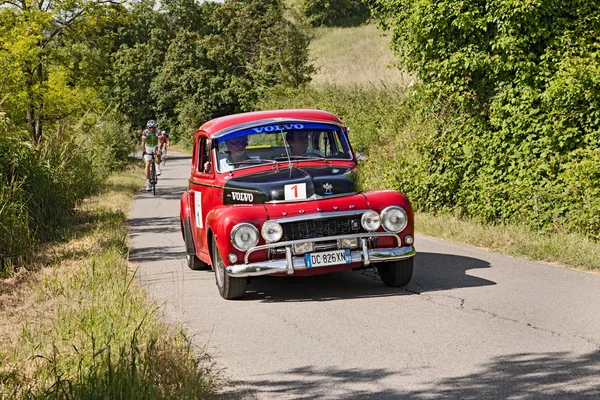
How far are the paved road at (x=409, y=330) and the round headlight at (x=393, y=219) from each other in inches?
27.3

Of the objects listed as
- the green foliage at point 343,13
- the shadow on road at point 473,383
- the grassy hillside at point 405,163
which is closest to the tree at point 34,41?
the grassy hillside at point 405,163

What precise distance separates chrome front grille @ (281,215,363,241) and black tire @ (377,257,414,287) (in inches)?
26.0

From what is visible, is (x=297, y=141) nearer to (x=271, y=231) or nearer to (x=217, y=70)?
(x=271, y=231)

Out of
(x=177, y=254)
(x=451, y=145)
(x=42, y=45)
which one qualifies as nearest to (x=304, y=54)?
(x=42, y=45)

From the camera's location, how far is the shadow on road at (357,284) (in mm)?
9367

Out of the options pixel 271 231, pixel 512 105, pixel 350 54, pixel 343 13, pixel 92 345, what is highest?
pixel 343 13

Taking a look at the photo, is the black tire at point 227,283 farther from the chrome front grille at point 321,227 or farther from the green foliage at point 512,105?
the green foliage at point 512,105

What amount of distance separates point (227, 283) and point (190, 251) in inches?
87.2

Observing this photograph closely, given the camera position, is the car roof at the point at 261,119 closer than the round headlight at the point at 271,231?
No

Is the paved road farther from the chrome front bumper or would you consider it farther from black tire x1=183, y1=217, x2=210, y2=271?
the chrome front bumper

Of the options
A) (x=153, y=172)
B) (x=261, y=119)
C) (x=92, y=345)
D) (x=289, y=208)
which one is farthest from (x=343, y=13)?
(x=92, y=345)

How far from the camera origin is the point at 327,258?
29.0 feet

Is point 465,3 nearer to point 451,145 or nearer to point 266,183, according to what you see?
point 451,145

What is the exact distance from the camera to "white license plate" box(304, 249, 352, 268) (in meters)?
8.80
